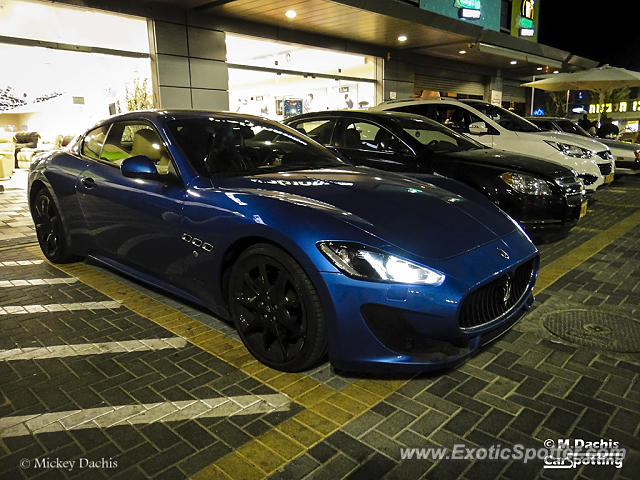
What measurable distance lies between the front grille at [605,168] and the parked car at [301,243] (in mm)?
5472

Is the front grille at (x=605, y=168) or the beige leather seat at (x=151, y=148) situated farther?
the front grille at (x=605, y=168)

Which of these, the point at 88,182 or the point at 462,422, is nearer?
the point at 462,422

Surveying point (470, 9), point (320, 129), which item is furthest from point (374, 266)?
point (470, 9)

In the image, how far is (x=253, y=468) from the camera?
6.77ft

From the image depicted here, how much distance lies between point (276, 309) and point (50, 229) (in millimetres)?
3208

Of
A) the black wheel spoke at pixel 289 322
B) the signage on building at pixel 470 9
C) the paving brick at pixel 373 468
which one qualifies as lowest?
the paving brick at pixel 373 468

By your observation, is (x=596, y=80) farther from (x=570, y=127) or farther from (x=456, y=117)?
(x=456, y=117)

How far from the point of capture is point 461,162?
5258 mm

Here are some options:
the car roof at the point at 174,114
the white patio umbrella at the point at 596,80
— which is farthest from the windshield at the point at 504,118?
the white patio umbrella at the point at 596,80

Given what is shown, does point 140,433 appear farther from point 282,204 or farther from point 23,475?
point 282,204

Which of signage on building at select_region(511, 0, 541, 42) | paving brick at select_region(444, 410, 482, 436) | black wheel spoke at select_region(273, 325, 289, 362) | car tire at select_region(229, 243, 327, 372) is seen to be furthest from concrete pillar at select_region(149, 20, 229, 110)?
signage on building at select_region(511, 0, 541, 42)

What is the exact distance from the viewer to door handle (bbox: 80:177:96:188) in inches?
157

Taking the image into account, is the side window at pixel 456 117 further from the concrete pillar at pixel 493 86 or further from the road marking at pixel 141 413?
the concrete pillar at pixel 493 86

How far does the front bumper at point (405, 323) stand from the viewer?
91.4 inches
